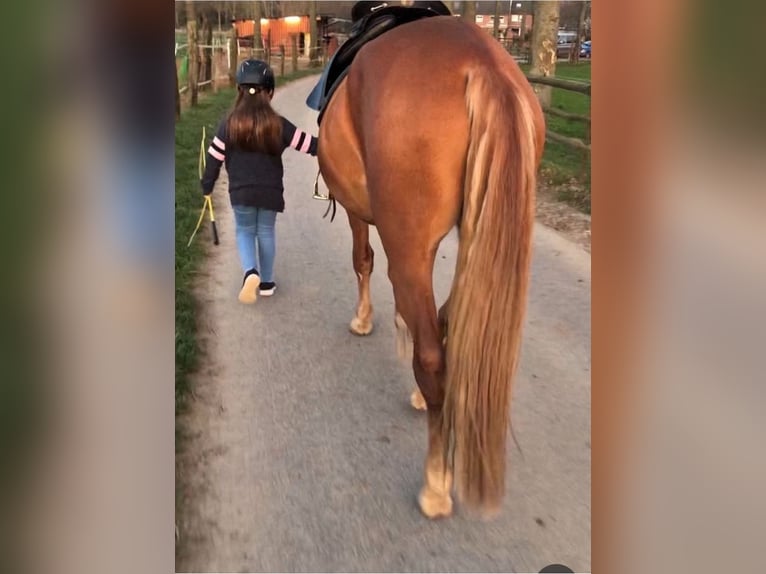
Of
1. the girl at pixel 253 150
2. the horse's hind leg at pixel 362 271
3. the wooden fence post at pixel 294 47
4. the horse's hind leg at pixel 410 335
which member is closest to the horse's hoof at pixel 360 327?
the horse's hind leg at pixel 362 271

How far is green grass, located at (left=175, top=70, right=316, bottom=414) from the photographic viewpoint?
1.30 meters

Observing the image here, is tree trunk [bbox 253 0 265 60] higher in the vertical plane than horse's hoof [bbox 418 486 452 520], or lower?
higher

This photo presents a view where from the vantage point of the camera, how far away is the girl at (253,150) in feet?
4.77

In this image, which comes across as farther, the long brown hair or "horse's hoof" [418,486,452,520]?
the long brown hair

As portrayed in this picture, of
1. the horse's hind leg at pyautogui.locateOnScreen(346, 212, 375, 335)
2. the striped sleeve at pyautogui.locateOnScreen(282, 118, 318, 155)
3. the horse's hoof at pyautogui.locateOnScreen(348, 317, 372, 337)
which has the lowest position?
the horse's hoof at pyautogui.locateOnScreen(348, 317, 372, 337)

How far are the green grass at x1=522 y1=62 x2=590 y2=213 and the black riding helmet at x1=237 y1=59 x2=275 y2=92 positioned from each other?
0.69 metres

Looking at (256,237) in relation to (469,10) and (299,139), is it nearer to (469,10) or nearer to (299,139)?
(299,139)

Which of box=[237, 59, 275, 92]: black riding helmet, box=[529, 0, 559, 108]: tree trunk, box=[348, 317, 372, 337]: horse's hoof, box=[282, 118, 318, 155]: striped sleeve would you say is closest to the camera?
box=[529, 0, 559, 108]: tree trunk

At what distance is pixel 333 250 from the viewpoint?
205cm

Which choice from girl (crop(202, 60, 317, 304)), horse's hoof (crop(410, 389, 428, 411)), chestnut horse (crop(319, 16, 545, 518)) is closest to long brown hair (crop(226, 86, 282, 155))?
girl (crop(202, 60, 317, 304))

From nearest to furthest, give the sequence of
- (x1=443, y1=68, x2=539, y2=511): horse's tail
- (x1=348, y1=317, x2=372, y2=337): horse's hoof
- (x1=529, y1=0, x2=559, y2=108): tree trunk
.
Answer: (x1=443, y1=68, x2=539, y2=511): horse's tail < (x1=529, y1=0, x2=559, y2=108): tree trunk < (x1=348, y1=317, x2=372, y2=337): horse's hoof

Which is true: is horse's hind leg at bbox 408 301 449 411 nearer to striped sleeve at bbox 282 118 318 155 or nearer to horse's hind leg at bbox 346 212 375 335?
horse's hind leg at bbox 346 212 375 335
